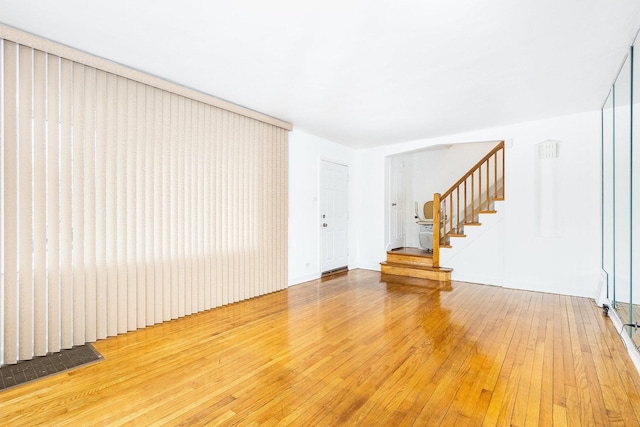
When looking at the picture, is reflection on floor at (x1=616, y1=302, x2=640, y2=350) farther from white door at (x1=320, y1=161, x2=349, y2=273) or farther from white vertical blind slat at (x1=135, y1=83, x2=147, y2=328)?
white vertical blind slat at (x1=135, y1=83, x2=147, y2=328)

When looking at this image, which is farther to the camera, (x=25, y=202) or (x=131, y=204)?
(x=131, y=204)

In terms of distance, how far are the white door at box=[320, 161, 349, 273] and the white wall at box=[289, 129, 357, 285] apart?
179 mm

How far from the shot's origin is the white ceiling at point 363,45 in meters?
A: 2.23

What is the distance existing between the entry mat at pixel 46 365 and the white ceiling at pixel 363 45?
8.90 ft

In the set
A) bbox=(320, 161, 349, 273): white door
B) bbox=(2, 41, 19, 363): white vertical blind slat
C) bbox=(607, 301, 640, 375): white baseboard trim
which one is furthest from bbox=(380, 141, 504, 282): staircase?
bbox=(2, 41, 19, 363): white vertical blind slat

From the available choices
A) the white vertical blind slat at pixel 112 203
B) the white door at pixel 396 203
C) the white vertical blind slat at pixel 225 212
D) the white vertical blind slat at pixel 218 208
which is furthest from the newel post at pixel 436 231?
the white vertical blind slat at pixel 112 203

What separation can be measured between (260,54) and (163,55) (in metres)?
0.92

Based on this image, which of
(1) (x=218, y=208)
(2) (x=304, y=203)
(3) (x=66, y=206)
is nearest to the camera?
(3) (x=66, y=206)

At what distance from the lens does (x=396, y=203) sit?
7.26 metres

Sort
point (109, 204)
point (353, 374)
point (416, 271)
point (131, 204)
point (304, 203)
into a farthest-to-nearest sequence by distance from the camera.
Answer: point (416, 271) → point (304, 203) → point (131, 204) → point (109, 204) → point (353, 374)

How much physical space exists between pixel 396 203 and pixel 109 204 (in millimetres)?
5682

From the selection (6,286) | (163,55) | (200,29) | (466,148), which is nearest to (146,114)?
(163,55)

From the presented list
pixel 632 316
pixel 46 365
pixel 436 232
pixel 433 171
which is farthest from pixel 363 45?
pixel 433 171

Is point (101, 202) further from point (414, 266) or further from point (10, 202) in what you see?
point (414, 266)
